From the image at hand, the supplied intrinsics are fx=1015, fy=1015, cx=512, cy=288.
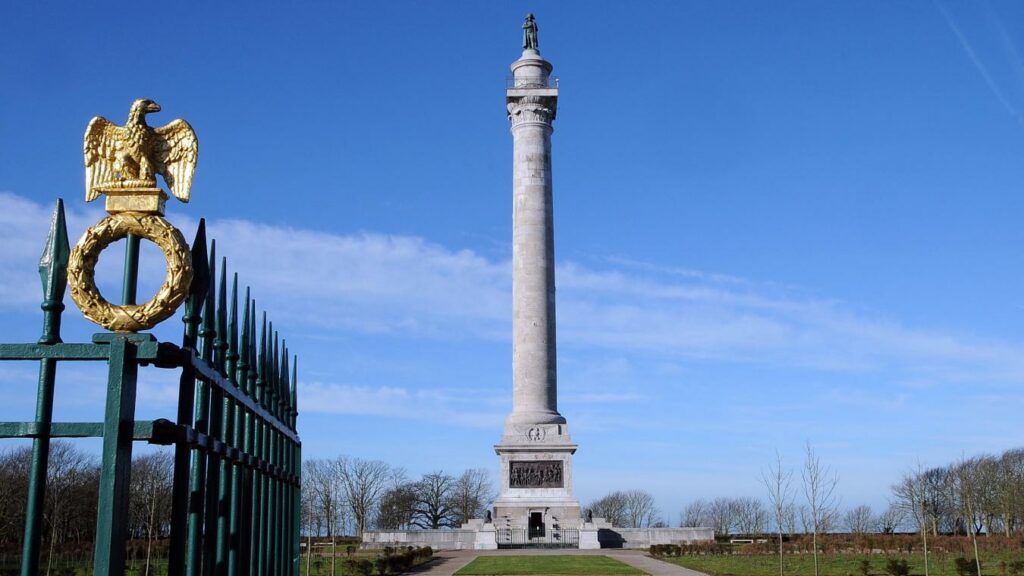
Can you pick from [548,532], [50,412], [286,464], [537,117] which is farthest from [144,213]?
[537,117]

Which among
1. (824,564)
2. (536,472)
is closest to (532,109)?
(536,472)

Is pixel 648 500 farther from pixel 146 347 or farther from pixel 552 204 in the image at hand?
pixel 146 347

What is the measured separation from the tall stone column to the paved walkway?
11.1 ft

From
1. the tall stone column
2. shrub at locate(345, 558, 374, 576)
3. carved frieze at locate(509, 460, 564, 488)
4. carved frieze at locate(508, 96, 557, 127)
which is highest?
carved frieze at locate(508, 96, 557, 127)

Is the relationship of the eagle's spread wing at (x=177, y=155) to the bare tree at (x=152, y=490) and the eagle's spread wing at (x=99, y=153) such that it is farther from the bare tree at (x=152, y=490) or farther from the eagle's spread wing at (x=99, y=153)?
the bare tree at (x=152, y=490)

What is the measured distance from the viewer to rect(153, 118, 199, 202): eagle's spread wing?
5809 millimetres

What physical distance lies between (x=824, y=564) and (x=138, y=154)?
3870cm

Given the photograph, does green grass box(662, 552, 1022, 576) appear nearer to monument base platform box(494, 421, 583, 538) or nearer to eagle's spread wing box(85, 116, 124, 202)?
monument base platform box(494, 421, 583, 538)

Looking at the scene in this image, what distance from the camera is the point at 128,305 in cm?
552

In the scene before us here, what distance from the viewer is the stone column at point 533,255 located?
2147 inches

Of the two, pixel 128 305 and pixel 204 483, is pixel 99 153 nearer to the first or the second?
pixel 128 305

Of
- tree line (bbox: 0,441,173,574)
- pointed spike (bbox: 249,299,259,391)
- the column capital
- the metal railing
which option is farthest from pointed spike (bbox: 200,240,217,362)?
the column capital

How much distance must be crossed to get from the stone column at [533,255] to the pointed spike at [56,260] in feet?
160

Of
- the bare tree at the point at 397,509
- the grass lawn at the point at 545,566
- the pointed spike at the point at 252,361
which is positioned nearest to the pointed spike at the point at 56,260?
the pointed spike at the point at 252,361
